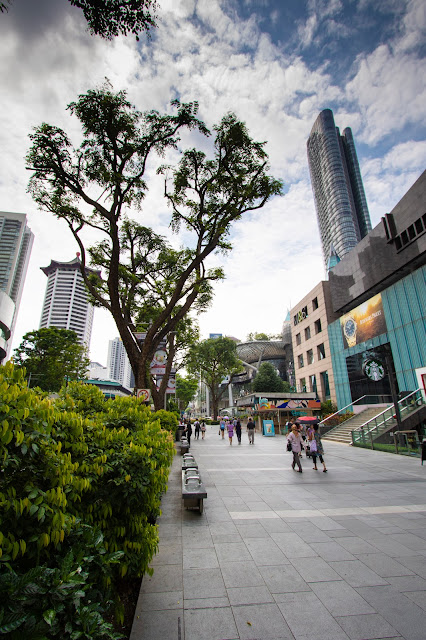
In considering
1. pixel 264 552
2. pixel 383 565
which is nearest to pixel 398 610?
pixel 383 565

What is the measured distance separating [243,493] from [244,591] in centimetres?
490

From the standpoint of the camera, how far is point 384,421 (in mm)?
18609

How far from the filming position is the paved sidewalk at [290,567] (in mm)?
3211

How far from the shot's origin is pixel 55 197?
12.3 metres

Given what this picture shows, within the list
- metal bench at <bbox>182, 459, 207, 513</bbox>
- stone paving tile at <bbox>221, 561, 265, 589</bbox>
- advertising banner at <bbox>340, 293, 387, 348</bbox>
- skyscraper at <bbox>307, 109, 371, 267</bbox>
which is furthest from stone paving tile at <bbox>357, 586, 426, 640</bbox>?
skyscraper at <bbox>307, 109, 371, 267</bbox>

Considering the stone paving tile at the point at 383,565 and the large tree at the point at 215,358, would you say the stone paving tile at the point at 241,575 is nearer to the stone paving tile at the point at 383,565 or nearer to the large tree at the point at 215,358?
the stone paving tile at the point at 383,565

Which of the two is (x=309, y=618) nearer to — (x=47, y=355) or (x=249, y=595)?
(x=249, y=595)

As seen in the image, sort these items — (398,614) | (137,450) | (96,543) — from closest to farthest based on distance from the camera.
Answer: (96,543), (398,614), (137,450)

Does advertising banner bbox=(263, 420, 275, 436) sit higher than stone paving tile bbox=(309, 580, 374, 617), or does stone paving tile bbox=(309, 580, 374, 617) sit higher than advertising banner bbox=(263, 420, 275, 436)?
advertising banner bbox=(263, 420, 275, 436)

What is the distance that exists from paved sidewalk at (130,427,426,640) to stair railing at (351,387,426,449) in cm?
1052

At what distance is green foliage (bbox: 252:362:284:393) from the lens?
61.8m

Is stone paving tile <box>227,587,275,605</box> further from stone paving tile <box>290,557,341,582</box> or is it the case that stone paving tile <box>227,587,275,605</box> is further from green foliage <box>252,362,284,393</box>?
green foliage <box>252,362,284,393</box>

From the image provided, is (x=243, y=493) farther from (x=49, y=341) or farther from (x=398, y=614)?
(x=49, y=341)

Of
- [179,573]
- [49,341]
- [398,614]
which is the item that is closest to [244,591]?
[179,573]
